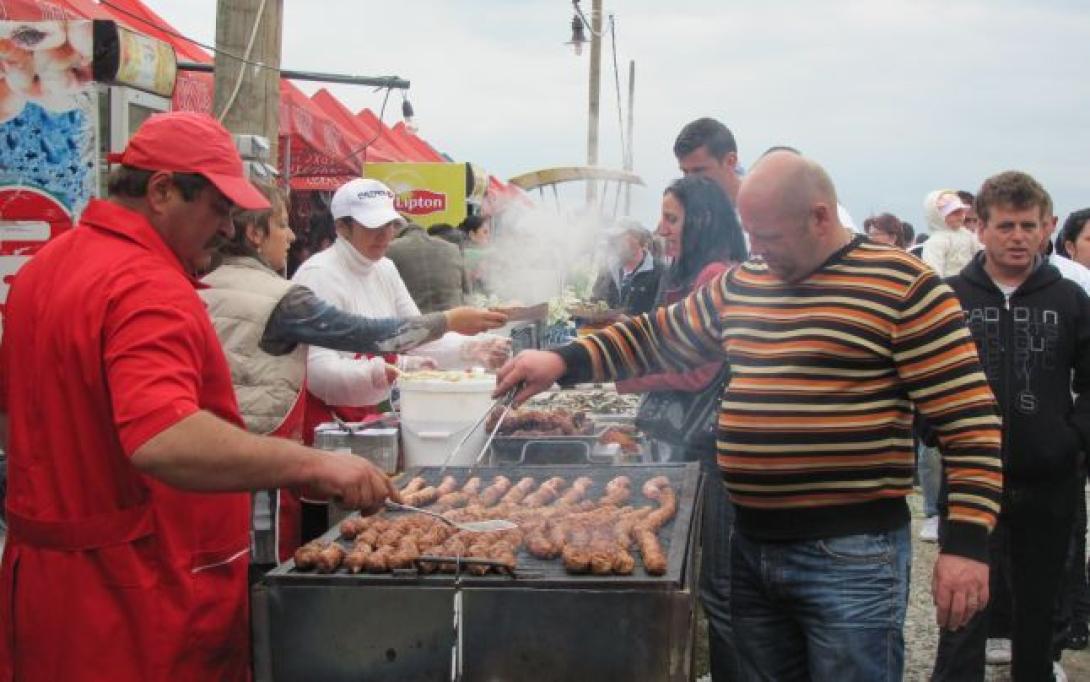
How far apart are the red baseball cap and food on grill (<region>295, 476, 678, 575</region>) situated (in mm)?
1134

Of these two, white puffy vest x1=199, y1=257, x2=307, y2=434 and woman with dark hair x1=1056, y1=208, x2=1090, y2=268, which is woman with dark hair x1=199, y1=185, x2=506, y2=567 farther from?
woman with dark hair x1=1056, y1=208, x2=1090, y2=268

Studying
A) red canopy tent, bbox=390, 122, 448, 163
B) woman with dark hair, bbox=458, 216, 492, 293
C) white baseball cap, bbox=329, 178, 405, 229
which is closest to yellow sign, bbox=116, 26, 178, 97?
white baseball cap, bbox=329, 178, 405, 229

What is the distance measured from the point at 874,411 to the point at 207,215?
1.85 m

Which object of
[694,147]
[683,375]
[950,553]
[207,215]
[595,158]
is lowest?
[950,553]

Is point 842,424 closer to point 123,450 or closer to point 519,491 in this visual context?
point 519,491

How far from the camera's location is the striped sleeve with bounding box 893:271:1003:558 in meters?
2.85

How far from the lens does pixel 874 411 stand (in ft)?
9.71

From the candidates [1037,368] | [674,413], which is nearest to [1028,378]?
[1037,368]

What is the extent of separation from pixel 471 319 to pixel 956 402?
7.43 feet

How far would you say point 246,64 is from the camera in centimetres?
576

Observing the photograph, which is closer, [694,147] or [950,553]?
[950,553]

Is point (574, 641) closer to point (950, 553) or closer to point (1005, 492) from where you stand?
point (950, 553)

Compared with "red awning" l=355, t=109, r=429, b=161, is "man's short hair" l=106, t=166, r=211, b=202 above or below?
below

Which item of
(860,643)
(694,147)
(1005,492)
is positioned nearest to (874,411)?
(860,643)
